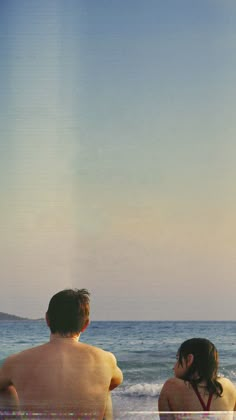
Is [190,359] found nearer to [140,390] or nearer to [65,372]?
[65,372]

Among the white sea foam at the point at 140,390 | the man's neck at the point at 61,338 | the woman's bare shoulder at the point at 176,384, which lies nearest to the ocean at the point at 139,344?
the white sea foam at the point at 140,390

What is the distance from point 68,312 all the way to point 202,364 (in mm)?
318

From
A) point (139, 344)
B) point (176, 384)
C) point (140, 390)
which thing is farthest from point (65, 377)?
point (139, 344)

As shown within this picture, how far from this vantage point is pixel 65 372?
1457 mm

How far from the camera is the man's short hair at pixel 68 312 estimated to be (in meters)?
1.47

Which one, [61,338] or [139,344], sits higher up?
[61,338]

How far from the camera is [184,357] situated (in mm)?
1545

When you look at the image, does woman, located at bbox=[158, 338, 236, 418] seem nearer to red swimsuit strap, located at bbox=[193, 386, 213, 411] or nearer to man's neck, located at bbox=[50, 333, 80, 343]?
red swimsuit strap, located at bbox=[193, 386, 213, 411]

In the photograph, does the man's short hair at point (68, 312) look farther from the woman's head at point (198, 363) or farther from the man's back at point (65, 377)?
the woman's head at point (198, 363)

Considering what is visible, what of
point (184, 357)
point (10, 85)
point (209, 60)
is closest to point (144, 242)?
point (209, 60)

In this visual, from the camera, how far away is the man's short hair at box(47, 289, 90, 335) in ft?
4.82

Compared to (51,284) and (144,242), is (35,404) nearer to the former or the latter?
(51,284)

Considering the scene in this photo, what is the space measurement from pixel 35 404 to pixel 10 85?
5.76 feet

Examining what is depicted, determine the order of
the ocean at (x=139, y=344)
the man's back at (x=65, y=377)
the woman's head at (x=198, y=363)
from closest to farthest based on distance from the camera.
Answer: the man's back at (x=65, y=377) < the woman's head at (x=198, y=363) < the ocean at (x=139, y=344)
